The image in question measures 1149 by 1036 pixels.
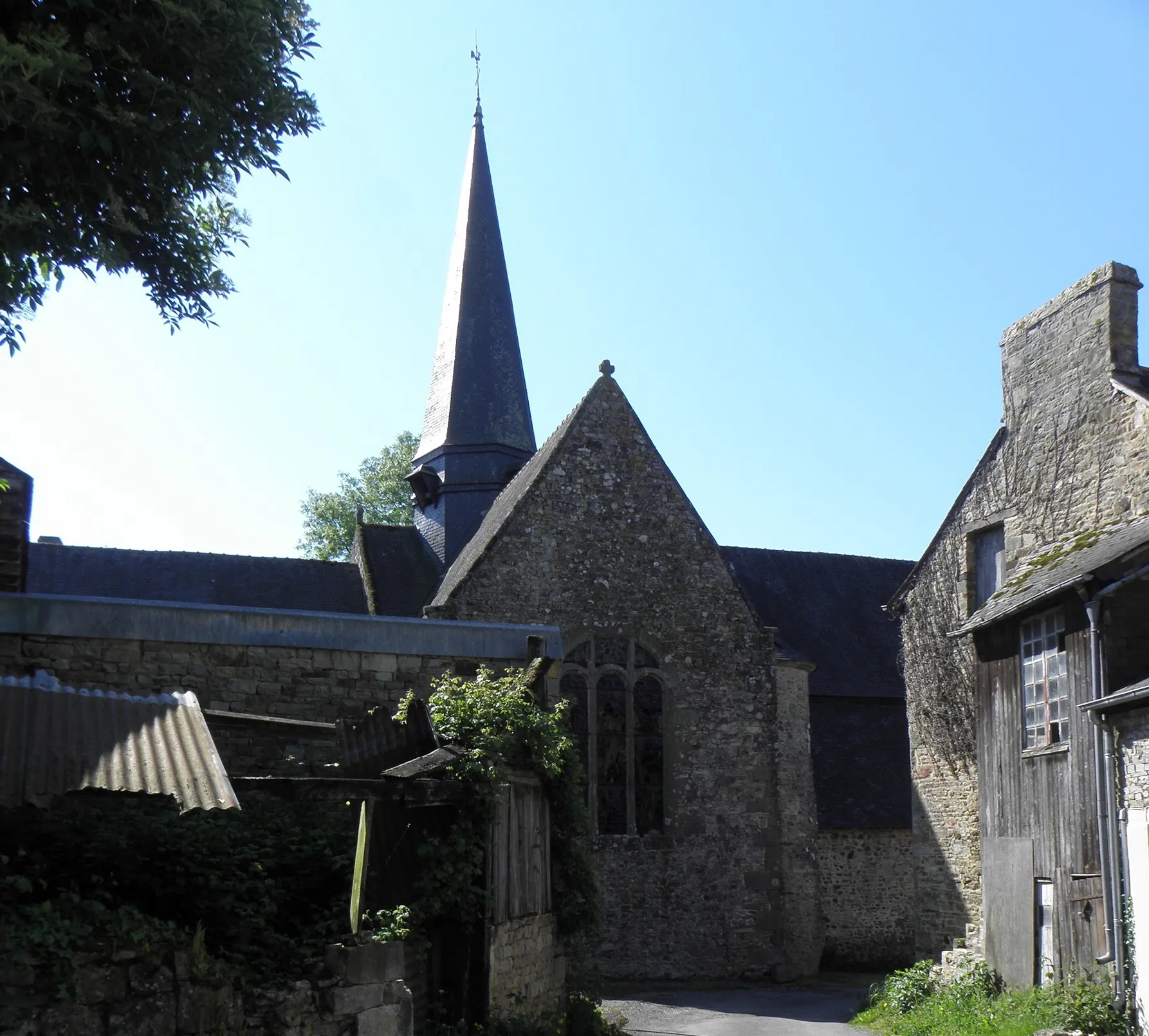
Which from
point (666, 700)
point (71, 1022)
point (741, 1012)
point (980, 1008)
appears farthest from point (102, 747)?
point (666, 700)

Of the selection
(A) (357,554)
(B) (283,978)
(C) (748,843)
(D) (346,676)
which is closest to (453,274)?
(A) (357,554)

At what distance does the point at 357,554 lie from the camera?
→ 2212 centimetres

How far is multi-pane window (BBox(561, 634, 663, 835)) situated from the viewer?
57.0 ft

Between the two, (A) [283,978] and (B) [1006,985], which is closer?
(A) [283,978]

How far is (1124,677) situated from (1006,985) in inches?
135

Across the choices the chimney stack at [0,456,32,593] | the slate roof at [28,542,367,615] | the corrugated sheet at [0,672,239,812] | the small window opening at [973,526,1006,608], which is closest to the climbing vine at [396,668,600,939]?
the corrugated sheet at [0,672,239,812]

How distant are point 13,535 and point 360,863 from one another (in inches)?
261

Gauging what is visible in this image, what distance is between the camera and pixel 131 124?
6715mm

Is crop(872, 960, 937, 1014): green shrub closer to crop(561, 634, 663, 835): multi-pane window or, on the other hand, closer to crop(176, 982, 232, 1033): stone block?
crop(561, 634, 663, 835): multi-pane window

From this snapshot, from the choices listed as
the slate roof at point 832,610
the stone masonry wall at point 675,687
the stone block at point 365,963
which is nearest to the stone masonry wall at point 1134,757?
the stone block at point 365,963

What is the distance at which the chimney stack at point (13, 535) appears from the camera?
1131 cm

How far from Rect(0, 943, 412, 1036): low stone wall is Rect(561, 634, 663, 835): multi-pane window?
37.0 feet

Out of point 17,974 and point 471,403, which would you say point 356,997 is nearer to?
point 17,974

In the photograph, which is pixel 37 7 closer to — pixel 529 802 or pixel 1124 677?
pixel 529 802
